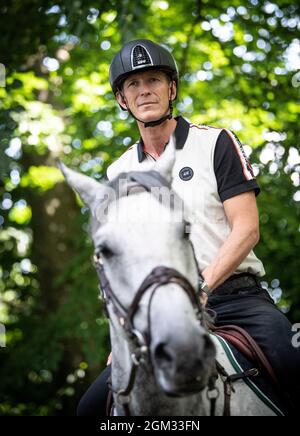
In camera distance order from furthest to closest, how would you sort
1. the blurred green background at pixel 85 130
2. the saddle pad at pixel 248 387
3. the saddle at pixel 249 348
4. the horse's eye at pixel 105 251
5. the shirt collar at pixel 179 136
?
the blurred green background at pixel 85 130
the shirt collar at pixel 179 136
the saddle at pixel 249 348
the saddle pad at pixel 248 387
the horse's eye at pixel 105 251

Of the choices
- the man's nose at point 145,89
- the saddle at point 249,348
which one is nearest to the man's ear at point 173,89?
the man's nose at point 145,89

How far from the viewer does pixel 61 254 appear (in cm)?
1225

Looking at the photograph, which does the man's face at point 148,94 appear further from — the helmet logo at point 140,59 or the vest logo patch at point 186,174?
the vest logo patch at point 186,174

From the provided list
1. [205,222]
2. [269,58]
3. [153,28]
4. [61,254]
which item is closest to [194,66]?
[153,28]

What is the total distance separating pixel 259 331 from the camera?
355 cm

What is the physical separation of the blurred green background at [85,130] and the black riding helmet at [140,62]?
8.34 feet

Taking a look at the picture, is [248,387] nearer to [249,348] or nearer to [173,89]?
[249,348]

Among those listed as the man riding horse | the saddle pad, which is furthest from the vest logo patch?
the saddle pad

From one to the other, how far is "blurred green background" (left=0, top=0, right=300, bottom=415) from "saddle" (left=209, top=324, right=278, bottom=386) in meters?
4.58

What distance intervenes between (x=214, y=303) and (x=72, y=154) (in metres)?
7.58

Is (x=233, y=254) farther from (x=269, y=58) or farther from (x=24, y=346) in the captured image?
(x=24, y=346)

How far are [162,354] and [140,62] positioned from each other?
2925 millimetres

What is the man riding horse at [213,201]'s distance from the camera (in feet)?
11.7

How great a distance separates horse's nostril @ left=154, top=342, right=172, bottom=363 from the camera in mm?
2326
